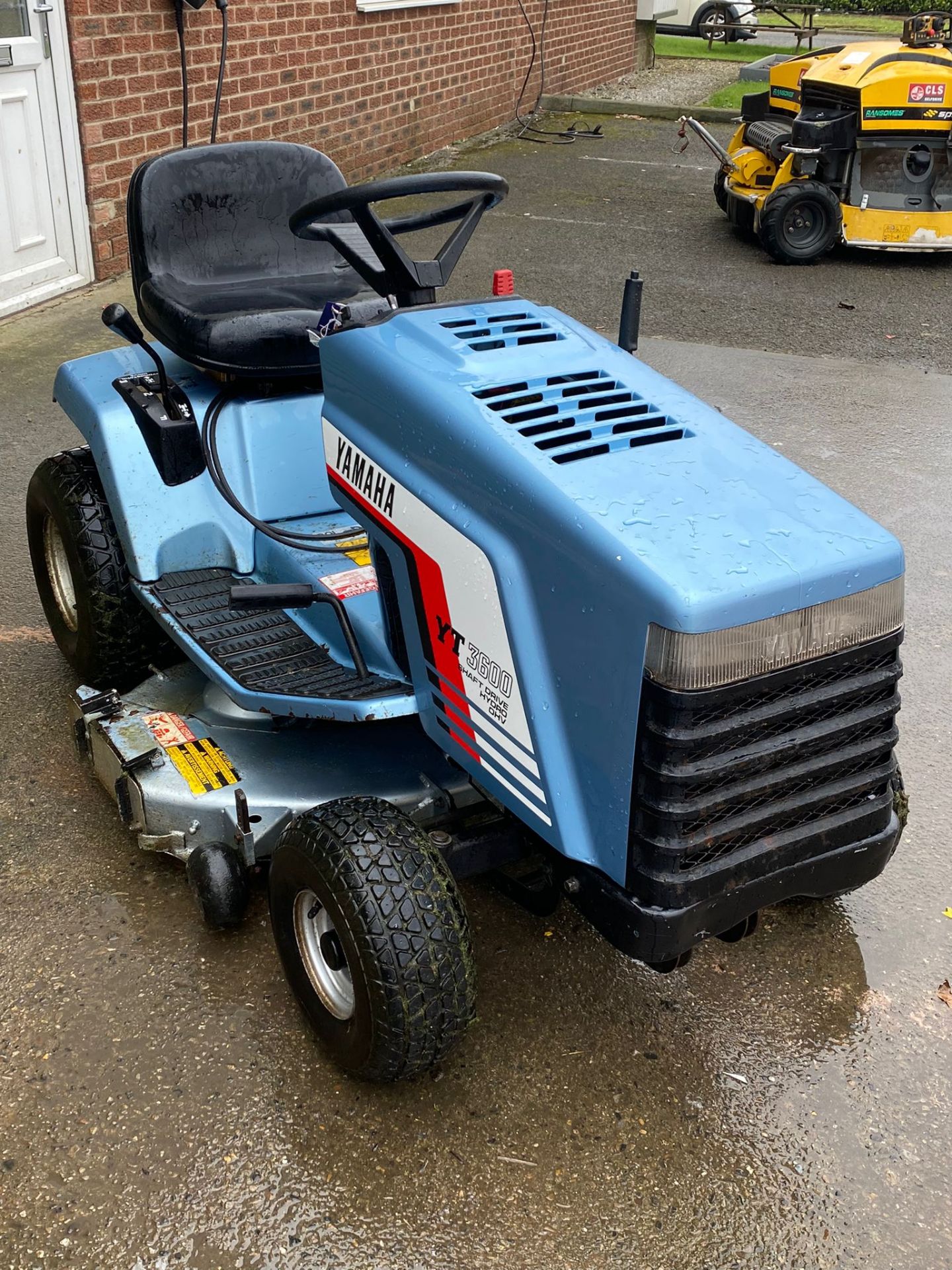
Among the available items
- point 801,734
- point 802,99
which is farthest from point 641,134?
point 801,734

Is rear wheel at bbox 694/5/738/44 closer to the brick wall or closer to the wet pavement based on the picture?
the brick wall

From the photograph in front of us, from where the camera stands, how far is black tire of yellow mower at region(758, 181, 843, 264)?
24.1ft

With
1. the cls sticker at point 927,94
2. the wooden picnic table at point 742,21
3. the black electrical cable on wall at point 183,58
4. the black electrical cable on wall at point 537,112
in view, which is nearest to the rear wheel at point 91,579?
the black electrical cable on wall at point 183,58

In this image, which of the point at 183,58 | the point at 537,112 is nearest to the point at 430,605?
the point at 183,58

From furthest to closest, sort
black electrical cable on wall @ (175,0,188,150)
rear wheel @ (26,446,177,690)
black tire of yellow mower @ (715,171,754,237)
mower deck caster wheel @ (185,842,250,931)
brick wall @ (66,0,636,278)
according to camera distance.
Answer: black tire of yellow mower @ (715,171,754,237), black electrical cable on wall @ (175,0,188,150), brick wall @ (66,0,636,278), rear wheel @ (26,446,177,690), mower deck caster wheel @ (185,842,250,931)

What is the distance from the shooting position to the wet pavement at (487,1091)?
1.95 metres

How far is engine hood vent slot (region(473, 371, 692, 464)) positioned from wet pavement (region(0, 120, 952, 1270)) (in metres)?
1.05

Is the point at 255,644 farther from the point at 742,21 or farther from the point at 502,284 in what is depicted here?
the point at 742,21

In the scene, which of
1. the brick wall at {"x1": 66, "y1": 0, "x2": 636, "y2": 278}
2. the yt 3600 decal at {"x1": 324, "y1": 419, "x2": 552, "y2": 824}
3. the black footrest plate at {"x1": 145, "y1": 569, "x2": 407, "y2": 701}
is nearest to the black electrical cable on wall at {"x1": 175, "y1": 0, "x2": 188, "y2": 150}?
the brick wall at {"x1": 66, "y1": 0, "x2": 636, "y2": 278}

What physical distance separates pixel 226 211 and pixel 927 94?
5.29 metres

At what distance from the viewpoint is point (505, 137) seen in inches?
437

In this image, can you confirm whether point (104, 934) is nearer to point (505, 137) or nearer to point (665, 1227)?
point (665, 1227)

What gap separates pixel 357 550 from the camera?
2838 mm

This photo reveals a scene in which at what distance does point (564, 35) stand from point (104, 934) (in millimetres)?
11989
